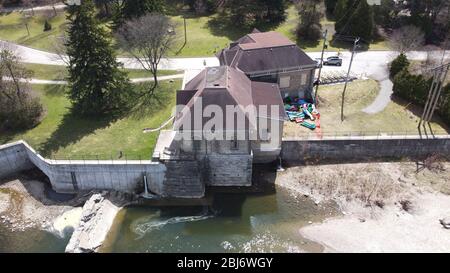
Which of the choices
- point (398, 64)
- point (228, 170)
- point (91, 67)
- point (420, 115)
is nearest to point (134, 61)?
point (91, 67)

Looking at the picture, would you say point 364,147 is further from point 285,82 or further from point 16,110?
point 16,110

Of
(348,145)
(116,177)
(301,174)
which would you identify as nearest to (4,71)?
(116,177)

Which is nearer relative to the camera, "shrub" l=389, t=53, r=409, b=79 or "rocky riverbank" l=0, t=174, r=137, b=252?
"rocky riverbank" l=0, t=174, r=137, b=252

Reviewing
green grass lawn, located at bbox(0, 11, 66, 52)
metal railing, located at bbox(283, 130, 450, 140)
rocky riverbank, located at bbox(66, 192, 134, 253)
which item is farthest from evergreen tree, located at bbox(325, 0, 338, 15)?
rocky riverbank, located at bbox(66, 192, 134, 253)

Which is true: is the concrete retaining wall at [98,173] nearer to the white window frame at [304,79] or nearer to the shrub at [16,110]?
the shrub at [16,110]

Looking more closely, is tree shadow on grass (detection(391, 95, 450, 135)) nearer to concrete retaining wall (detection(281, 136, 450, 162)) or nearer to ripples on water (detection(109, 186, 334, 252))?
concrete retaining wall (detection(281, 136, 450, 162))

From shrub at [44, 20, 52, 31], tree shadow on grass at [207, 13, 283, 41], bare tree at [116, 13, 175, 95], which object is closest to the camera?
bare tree at [116, 13, 175, 95]

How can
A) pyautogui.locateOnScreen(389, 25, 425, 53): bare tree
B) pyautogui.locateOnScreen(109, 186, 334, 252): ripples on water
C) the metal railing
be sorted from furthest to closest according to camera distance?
1. pyautogui.locateOnScreen(389, 25, 425, 53): bare tree
2. the metal railing
3. pyautogui.locateOnScreen(109, 186, 334, 252): ripples on water
